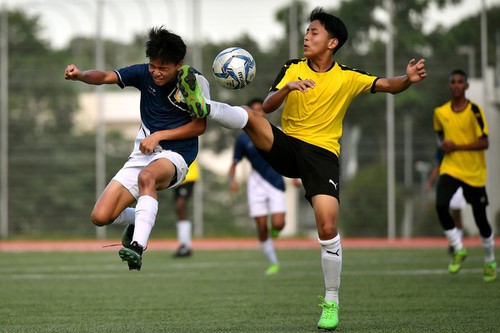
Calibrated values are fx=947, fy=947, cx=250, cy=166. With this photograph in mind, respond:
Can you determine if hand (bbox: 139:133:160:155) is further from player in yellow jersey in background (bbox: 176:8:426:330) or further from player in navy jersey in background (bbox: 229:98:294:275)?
player in navy jersey in background (bbox: 229:98:294:275)

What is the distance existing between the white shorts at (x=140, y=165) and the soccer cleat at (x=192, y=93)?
0.66m

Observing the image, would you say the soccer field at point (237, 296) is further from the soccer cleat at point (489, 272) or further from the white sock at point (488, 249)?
the white sock at point (488, 249)

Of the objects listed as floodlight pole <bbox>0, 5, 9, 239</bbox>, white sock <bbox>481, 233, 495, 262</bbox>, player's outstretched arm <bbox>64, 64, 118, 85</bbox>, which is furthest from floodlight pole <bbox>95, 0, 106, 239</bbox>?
player's outstretched arm <bbox>64, 64, 118, 85</bbox>

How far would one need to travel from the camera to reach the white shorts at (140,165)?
7.64m

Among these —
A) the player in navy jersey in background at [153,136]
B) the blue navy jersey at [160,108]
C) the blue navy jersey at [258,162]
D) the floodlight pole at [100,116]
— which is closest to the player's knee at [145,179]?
the player in navy jersey in background at [153,136]

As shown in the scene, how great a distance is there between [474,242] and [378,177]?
332 cm

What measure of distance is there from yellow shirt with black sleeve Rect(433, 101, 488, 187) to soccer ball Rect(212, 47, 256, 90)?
15.1 ft

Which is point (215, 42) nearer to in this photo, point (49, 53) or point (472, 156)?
point (49, 53)

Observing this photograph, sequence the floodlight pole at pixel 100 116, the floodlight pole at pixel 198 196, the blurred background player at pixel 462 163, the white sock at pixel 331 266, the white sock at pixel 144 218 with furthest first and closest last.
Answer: the floodlight pole at pixel 100 116
the floodlight pole at pixel 198 196
the blurred background player at pixel 462 163
the white sock at pixel 331 266
the white sock at pixel 144 218

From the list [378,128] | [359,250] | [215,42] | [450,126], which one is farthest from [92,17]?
[450,126]

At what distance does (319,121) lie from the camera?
25.0 ft

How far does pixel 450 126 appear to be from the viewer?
37.7ft

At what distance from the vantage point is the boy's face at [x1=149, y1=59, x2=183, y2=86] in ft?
24.5

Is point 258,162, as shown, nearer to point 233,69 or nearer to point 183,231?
point 183,231
